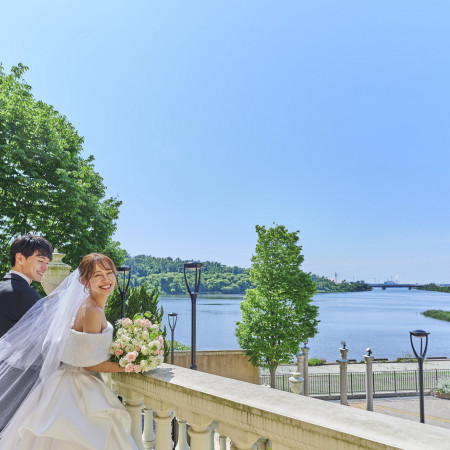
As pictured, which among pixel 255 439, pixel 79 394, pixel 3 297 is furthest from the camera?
pixel 3 297

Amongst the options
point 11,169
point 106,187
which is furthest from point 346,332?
point 11,169

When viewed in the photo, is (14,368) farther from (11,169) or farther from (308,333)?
(308,333)

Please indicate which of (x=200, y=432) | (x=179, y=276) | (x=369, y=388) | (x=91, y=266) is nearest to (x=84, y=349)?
(x=91, y=266)

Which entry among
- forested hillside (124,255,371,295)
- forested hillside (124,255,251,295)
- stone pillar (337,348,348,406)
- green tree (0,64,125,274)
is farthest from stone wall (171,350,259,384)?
forested hillside (124,255,371,295)

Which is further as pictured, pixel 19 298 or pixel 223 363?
pixel 223 363

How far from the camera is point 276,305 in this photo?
28812mm

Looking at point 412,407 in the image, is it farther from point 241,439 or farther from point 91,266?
point 91,266

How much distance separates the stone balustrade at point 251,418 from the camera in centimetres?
168

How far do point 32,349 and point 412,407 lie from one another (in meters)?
25.2

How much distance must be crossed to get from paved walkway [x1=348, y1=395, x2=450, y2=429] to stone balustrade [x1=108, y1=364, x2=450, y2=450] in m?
19.9

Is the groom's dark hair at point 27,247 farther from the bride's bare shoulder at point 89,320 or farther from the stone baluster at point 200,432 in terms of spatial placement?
the stone baluster at point 200,432

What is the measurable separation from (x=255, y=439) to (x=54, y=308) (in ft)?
5.73

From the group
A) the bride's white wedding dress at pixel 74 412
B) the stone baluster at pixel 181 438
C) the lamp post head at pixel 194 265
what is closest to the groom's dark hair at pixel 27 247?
the bride's white wedding dress at pixel 74 412

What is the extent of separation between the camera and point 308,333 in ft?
93.1
